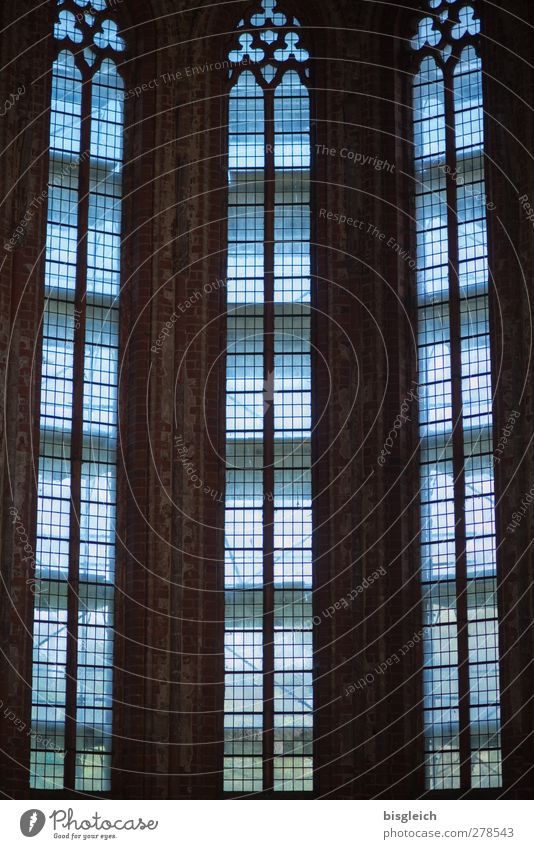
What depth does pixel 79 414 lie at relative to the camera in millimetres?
34438

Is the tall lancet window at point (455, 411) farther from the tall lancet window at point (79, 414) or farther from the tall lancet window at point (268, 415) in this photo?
the tall lancet window at point (79, 414)

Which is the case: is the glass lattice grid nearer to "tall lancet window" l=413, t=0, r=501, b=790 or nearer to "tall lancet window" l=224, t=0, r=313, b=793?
"tall lancet window" l=224, t=0, r=313, b=793

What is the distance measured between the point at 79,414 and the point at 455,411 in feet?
22.1

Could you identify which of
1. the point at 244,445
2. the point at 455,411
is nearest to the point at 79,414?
the point at 244,445

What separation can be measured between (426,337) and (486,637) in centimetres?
568

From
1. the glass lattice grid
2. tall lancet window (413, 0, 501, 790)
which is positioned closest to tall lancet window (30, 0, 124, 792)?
the glass lattice grid

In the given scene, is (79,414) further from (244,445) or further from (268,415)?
(268,415)

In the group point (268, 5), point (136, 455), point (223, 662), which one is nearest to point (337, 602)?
point (223, 662)

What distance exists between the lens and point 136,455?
3403 cm

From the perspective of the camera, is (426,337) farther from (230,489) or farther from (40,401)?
(40,401)

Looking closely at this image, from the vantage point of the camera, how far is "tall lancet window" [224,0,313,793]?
33.3 m

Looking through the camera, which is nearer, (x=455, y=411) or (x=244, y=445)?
(x=455, y=411)

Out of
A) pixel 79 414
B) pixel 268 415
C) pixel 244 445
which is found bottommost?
pixel 244 445

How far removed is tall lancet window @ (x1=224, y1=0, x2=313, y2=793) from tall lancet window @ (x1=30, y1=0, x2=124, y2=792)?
218 cm
